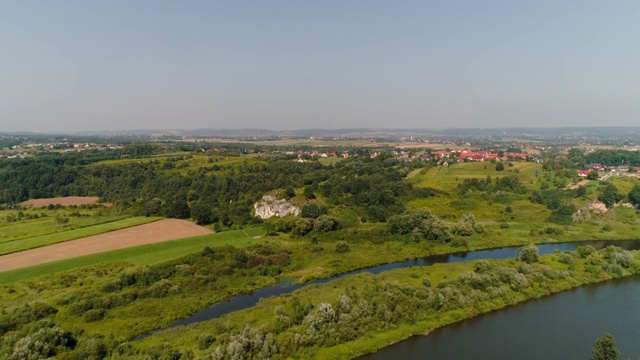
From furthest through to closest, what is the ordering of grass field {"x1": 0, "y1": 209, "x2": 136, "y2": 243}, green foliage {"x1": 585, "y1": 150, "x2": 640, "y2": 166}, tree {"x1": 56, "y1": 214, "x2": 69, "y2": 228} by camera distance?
green foliage {"x1": 585, "y1": 150, "x2": 640, "y2": 166}, tree {"x1": 56, "y1": 214, "x2": 69, "y2": 228}, grass field {"x1": 0, "y1": 209, "x2": 136, "y2": 243}

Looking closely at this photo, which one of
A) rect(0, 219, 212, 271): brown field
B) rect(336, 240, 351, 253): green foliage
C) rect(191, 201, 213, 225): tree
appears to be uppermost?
rect(191, 201, 213, 225): tree

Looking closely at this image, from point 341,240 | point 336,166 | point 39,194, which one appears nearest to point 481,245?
point 341,240

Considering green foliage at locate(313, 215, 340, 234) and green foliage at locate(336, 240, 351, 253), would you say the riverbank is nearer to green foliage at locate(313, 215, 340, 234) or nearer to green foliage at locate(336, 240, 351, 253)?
green foliage at locate(336, 240, 351, 253)

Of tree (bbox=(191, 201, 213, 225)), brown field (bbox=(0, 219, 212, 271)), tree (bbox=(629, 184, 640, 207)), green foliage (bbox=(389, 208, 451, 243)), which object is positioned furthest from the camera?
tree (bbox=(629, 184, 640, 207))

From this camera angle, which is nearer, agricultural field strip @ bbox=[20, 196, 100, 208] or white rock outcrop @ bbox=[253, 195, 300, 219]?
white rock outcrop @ bbox=[253, 195, 300, 219]

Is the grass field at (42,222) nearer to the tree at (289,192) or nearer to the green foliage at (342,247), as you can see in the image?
the tree at (289,192)

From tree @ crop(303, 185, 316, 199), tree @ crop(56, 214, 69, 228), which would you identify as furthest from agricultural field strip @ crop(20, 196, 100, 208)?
tree @ crop(303, 185, 316, 199)

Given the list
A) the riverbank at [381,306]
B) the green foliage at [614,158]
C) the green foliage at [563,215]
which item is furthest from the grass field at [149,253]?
the green foliage at [614,158]
